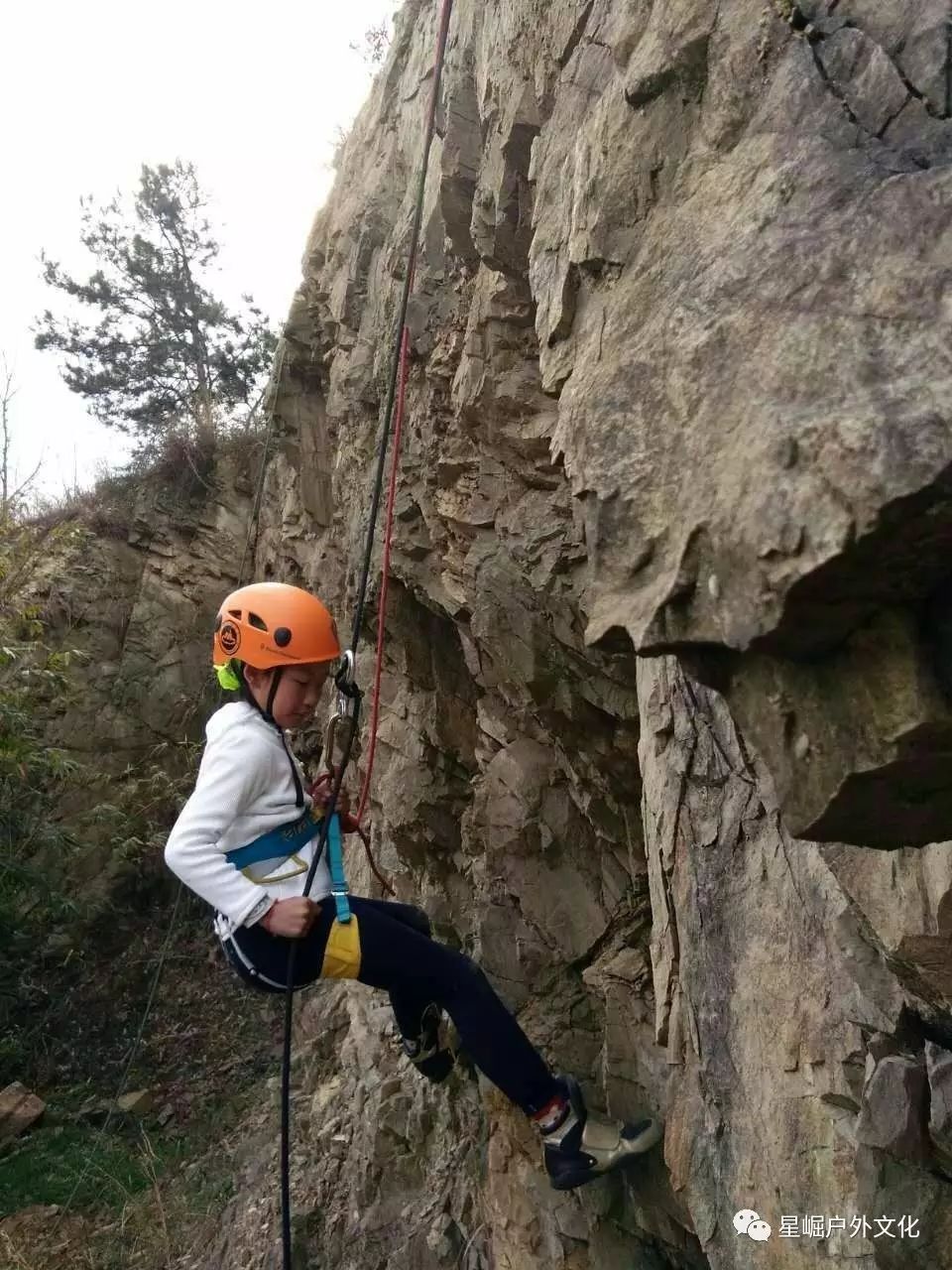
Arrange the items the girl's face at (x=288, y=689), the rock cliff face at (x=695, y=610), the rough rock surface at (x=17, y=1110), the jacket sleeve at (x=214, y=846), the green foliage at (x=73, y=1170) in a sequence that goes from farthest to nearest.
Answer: the rough rock surface at (x=17, y=1110) → the green foliage at (x=73, y=1170) → the girl's face at (x=288, y=689) → the jacket sleeve at (x=214, y=846) → the rock cliff face at (x=695, y=610)

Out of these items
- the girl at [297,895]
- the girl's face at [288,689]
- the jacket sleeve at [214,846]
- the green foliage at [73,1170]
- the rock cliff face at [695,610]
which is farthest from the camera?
the green foliage at [73,1170]

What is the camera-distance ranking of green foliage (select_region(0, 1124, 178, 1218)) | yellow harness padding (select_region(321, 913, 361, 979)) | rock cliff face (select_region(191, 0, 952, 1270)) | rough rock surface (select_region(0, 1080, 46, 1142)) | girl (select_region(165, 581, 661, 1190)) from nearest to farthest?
rock cliff face (select_region(191, 0, 952, 1270)) → girl (select_region(165, 581, 661, 1190)) → yellow harness padding (select_region(321, 913, 361, 979)) → green foliage (select_region(0, 1124, 178, 1218)) → rough rock surface (select_region(0, 1080, 46, 1142))

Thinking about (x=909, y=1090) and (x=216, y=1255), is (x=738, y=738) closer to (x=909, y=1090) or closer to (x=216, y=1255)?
(x=909, y=1090)

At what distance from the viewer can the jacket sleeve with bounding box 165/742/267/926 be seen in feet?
9.37

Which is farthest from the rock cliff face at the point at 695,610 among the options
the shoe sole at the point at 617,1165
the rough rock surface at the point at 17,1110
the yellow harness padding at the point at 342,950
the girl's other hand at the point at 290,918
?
the rough rock surface at the point at 17,1110

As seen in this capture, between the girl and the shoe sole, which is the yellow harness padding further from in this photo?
the shoe sole

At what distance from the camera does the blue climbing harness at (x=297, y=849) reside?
Result: 306 cm

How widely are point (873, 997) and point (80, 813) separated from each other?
9658 millimetres

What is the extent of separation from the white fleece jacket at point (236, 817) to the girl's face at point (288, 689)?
7 cm

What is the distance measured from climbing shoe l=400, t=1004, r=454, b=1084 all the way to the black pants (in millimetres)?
393

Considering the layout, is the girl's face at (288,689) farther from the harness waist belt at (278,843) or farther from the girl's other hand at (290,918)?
the girl's other hand at (290,918)

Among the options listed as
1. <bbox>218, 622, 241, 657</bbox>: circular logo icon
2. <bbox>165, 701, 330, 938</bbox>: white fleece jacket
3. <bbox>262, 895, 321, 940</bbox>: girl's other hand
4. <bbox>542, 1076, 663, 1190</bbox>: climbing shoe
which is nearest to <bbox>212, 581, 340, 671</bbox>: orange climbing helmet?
<bbox>218, 622, 241, 657</bbox>: circular logo icon

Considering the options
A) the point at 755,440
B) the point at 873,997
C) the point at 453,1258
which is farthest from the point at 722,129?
the point at 453,1258

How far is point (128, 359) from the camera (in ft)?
51.2
